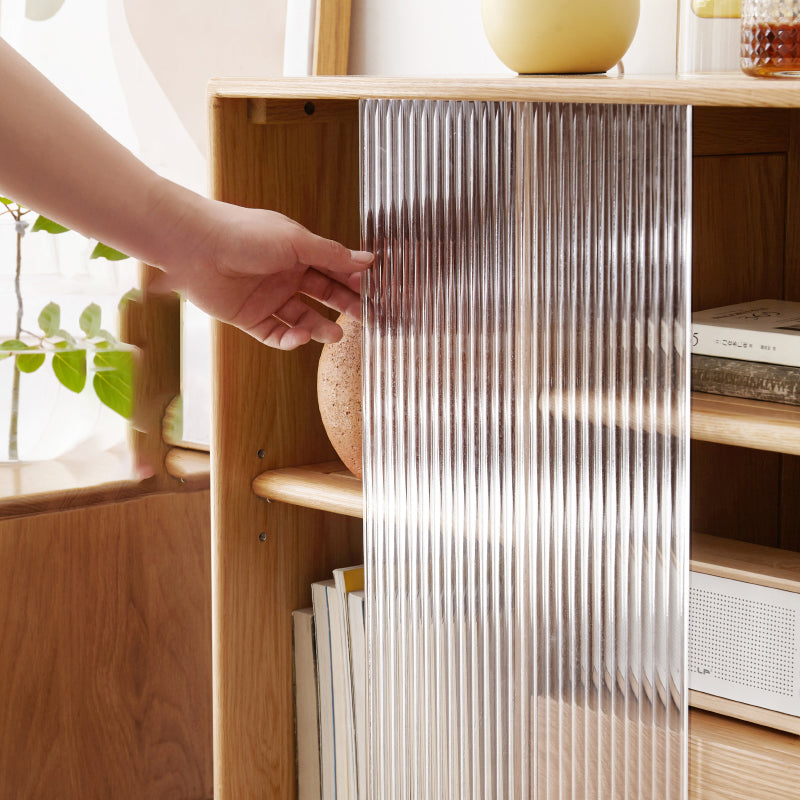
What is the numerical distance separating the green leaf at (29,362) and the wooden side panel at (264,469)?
0.56 metres

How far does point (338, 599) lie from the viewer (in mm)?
1238

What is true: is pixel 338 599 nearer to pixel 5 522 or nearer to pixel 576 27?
pixel 5 522

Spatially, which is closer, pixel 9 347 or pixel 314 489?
pixel 314 489

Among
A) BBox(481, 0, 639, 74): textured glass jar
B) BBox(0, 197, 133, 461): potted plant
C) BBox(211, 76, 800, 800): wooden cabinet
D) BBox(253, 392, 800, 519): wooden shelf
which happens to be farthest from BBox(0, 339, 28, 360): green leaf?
BBox(481, 0, 639, 74): textured glass jar

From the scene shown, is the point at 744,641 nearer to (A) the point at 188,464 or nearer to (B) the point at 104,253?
(A) the point at 188,464

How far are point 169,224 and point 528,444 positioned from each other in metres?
0.37

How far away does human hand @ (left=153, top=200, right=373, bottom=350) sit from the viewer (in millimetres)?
1025

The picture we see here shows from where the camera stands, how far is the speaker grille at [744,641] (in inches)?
35.8

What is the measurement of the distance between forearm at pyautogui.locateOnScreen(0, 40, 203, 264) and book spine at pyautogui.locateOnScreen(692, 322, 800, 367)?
1.51 feet

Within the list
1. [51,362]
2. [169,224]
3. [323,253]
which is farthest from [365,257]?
[51,362]

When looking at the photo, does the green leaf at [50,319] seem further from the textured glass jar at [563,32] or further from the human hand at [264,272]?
the textured glass jar at [563,32]

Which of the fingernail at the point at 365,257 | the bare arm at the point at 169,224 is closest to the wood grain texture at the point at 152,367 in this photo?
the bare arm at the point at 169,224

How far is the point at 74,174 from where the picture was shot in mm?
943

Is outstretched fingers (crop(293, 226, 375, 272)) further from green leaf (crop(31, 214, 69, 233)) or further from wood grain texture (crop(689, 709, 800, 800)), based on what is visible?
green leaf (crop(31, 214, 69, 233))
